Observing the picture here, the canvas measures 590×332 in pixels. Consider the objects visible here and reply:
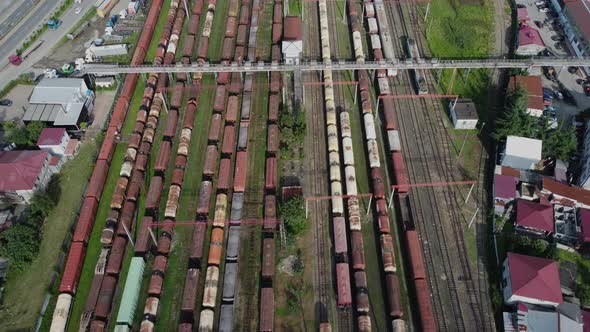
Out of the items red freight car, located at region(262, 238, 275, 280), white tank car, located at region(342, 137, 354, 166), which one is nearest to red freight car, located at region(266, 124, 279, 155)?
white tank car, located at region(342, 137, 354, 166)

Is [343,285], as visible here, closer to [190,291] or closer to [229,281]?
[229,281]

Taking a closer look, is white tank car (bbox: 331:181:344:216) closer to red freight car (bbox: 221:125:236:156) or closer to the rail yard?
the rail yard

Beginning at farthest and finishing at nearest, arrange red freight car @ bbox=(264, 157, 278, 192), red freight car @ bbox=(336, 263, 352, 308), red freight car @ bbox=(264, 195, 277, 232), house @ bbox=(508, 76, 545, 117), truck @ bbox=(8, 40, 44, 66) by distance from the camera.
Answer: truck @ bbox=(8, 40, 44, 66), house @ bbox=(508, 76, 545, 117), red freight car @ bbox=(264, 157, 278, 192), red freight car @ bbox=(264, 195, 277, 232), red freight car @ bbox=(336, 263, 352, 308)

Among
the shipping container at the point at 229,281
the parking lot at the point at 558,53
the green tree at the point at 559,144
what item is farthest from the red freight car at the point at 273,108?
the parking lot at the point at 558,53

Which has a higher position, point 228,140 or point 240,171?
point 228,140

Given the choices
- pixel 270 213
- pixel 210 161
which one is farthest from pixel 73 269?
pixel 270 213

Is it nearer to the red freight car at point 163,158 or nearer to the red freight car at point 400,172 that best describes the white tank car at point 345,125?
the red freight car at point 400,172
